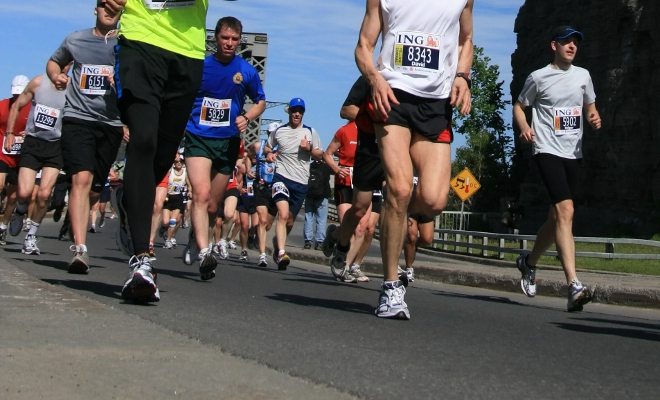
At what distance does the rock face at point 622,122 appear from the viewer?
49.8 m

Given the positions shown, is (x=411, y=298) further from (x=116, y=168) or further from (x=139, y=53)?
(x=116, y=168)

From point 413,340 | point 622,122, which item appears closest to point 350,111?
point 413,340

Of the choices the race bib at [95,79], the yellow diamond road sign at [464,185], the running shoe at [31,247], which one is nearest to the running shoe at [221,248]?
the running shoe at [31,247]

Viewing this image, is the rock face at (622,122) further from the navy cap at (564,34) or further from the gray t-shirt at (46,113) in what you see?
the navy cap at (564,34)

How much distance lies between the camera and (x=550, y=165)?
1046 centimetres

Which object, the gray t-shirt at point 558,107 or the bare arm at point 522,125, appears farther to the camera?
the gray t-shirt at point 558,107

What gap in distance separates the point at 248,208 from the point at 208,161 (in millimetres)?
10171

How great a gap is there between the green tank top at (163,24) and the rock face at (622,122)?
41059 millimetres

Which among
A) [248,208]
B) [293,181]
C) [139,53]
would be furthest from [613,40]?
[139,53]

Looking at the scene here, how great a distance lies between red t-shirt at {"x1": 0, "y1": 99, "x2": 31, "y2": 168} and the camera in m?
15.9

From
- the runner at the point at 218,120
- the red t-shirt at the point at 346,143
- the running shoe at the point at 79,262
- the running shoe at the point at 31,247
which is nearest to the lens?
the running shoe at the point at 79,262

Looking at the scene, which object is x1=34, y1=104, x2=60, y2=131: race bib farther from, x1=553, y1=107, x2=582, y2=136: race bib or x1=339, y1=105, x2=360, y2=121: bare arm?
x1=553, y1=107, x2=582, y2=136: race bib

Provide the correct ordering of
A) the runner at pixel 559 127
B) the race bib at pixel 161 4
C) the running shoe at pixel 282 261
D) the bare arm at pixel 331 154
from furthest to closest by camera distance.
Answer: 1. the running shoe at pixel 282 261
2. the bare arm at pixel 331 154
3. the runner at pixel 559 127
4. the race bib at pixel 161 4

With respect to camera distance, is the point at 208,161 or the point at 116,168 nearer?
the point at 208,161
